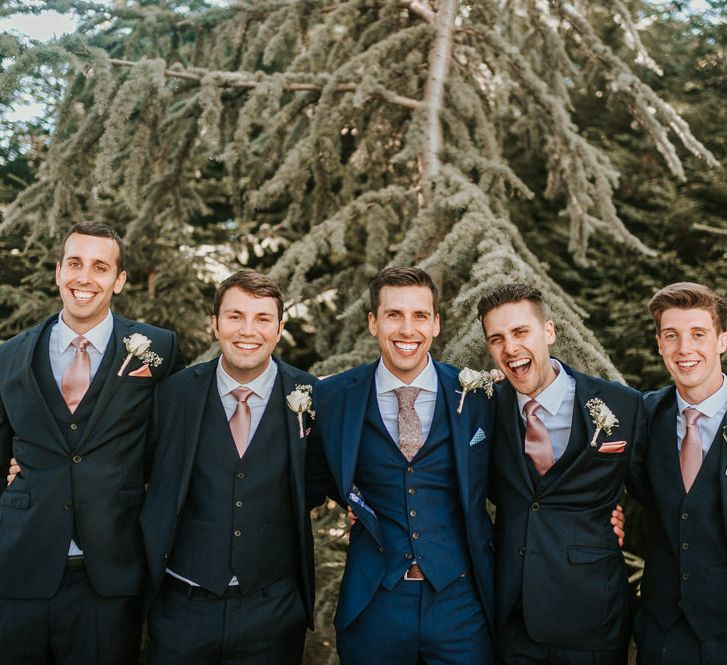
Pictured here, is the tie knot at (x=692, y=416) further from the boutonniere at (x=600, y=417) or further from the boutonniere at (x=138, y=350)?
the boutonniere at (x=138, y=350)

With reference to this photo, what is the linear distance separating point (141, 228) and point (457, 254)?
258 cm

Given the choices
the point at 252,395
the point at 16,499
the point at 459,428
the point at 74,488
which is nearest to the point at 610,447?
the point at 459,428

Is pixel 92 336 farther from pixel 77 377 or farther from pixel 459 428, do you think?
pixel 459 428

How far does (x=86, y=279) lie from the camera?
3.06 m

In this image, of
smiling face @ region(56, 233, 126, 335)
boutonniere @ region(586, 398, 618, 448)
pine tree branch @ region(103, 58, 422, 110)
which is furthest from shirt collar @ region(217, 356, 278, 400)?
pine tree branch @ region(103, 58, 422, 110)

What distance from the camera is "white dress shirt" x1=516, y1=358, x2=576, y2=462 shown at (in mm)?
2881

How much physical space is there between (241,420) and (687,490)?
1.85 meters

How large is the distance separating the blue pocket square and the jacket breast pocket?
189 cm

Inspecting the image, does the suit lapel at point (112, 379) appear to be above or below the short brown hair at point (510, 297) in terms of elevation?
below

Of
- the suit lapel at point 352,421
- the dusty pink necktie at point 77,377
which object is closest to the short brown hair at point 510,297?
the suit lapel at point 352,421

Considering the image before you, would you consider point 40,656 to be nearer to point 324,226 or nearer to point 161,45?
point 324,226

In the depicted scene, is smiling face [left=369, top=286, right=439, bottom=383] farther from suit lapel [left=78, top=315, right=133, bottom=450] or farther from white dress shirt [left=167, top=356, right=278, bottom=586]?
suit lapel [left=78, top=315, right=133, bottom=450]

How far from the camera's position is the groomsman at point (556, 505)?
2.72 metres

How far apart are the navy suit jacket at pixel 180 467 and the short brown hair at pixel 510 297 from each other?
937mm
